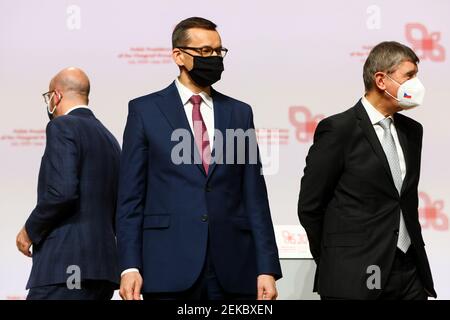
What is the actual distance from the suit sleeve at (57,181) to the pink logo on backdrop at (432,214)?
227cm

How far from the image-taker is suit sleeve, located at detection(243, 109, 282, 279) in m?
3.72

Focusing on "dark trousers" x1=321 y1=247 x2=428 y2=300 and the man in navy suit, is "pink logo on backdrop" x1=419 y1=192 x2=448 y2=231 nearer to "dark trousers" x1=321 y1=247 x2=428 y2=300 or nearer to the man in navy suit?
"dark trousers" x1=321 y1=247 x2=428 y2=300

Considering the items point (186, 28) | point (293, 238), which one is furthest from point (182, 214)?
point (293, 238)

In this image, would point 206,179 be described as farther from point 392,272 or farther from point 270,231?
point 392,272

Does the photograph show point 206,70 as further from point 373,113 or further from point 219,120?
point 373,113

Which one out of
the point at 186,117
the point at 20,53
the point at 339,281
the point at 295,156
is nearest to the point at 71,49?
the point at 20,53

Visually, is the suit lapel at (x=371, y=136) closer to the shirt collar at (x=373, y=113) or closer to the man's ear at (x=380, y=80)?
the shirt collar at (x=373, y=113)

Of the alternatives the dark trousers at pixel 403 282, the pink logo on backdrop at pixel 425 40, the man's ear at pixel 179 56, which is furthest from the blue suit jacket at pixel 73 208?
the pink logo on backdrop at pixel 425 40

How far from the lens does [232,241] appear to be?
146 inches

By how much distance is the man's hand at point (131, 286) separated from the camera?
358 centimetres

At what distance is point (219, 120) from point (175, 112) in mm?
175

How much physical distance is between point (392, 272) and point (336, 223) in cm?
30

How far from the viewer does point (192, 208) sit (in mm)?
3697

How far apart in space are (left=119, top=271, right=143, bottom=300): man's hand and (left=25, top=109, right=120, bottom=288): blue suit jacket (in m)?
0.72
